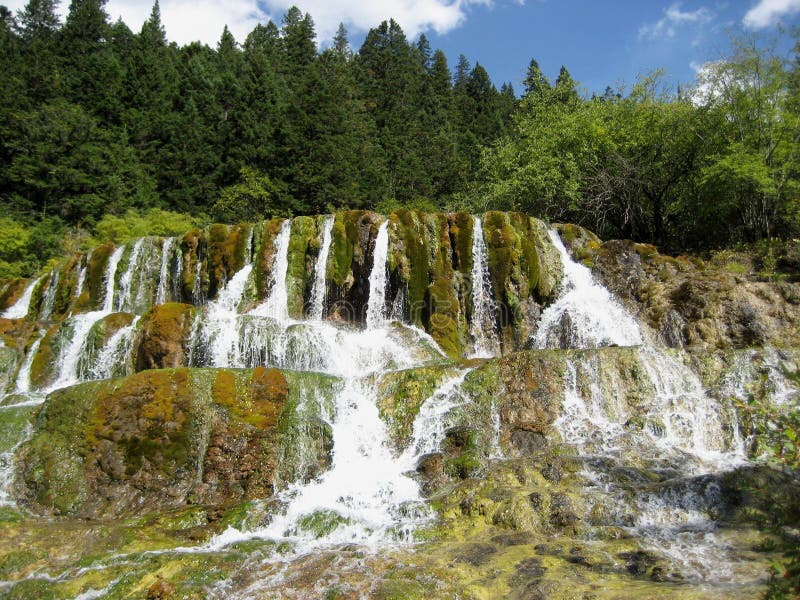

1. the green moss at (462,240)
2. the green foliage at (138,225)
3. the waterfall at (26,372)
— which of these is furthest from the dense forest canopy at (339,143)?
the waterfall at (26,372)

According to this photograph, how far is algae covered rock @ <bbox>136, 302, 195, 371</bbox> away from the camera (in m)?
14.3

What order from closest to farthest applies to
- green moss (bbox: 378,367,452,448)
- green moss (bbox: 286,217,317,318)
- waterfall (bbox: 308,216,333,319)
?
green moss (bbox: 378,367,452,448)
waterfall (bbox: 308,216,333,319)
green moss (bbox: 286,217,317,318)

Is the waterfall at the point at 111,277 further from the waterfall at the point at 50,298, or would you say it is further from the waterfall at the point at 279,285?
the waterfall at the point at 279,285

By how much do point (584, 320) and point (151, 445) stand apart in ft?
38.3

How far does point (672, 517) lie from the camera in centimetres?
809

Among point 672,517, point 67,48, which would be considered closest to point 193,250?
point 672,517

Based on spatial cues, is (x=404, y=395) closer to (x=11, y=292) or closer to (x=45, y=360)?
(x=45, y=360)

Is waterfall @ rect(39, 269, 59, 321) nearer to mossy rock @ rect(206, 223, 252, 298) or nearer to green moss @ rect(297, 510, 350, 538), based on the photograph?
mossy rock @ rect(206, 223, 252, 298)

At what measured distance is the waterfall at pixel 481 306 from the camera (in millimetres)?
17375

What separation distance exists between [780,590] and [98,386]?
10.6 m

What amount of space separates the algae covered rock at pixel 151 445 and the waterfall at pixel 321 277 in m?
7.90

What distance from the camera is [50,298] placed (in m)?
21.5

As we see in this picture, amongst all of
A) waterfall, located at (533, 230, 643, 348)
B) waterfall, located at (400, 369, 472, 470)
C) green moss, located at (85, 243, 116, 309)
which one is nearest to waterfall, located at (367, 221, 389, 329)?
waterfall, located at (533, 230, 643, 348)

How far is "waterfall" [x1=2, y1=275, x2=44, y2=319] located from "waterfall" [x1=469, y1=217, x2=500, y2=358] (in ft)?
53.0
